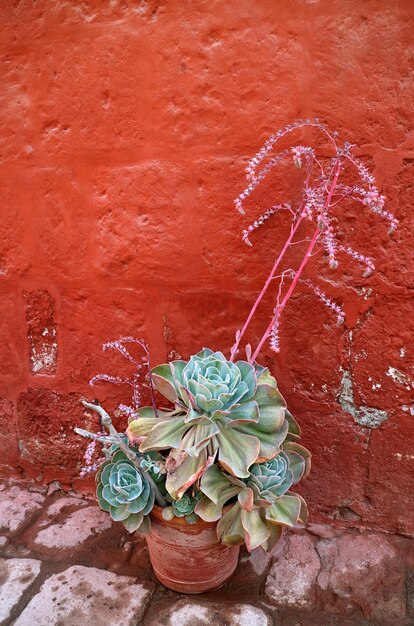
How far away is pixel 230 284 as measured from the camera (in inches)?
66.2

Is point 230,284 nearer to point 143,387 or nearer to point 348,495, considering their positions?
point 143,387

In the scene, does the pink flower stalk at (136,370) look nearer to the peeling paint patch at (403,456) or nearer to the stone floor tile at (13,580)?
the stone floor tile at (13,580)

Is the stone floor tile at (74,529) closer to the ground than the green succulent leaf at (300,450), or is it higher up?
closer to the ground

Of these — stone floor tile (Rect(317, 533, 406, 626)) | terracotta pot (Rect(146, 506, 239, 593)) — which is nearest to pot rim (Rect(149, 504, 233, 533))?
terracotta pot (Rect(146, 506, 239, 593))

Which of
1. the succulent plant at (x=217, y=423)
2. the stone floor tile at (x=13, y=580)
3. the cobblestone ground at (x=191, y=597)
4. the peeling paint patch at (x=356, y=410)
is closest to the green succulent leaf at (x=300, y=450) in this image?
the succulent plant at (x=217, y=423)

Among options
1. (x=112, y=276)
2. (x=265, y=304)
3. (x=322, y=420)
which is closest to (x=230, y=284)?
(x=265, y=304)

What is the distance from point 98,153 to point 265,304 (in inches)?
25.2

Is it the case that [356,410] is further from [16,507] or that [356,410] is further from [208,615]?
[16,507]

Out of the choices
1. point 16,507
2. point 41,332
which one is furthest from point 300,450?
point 16,507

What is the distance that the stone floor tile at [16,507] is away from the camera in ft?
6.20

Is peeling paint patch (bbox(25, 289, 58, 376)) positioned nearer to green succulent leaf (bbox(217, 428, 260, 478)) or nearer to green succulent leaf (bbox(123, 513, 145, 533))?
green succulent leaf (bbox(123, 513, 145, 533))

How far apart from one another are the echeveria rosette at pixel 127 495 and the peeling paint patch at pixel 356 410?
24.4 inches

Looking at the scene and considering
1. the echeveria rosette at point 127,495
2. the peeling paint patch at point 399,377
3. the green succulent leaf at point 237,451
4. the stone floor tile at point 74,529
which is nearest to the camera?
the green succulent leaf at point 237,451

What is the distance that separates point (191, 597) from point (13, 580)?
1.65ft
